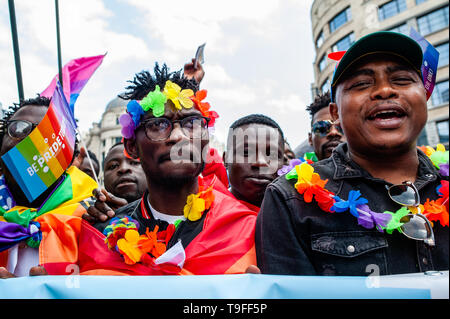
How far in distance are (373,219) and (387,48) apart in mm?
831

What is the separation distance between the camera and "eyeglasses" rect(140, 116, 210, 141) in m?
2.35

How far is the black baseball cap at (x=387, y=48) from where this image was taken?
67.3 inches

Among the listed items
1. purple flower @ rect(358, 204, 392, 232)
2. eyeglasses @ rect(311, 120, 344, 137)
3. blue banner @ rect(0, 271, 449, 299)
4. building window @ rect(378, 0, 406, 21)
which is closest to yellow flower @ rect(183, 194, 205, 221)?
blue banner @ rect(0, 271, 449, 299)

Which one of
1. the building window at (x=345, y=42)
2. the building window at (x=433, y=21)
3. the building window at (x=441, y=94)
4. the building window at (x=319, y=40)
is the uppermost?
the building window at (x=319, y=40)

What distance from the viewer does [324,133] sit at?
3.89 metres

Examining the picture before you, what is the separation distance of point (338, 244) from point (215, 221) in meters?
0.76

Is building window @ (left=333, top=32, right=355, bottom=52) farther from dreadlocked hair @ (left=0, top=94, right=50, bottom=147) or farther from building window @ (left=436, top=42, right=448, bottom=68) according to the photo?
dreadlocked hair @ (left=0, top=94, right=50, bottom=147)

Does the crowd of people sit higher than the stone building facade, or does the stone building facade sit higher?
the stone building facade

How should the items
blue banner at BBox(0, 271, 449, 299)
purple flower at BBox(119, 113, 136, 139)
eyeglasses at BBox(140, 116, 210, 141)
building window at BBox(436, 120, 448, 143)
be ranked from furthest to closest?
building window at BBox(436, 120, 448, 143)
purple flower at BBox(119, 113, 136, 139)
eyeglasses at BBox(140, 116, 210, 141)
blue banner at BBox(0, 271, 449, 299)

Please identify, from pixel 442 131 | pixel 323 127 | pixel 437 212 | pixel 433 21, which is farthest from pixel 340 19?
pixel 437 212

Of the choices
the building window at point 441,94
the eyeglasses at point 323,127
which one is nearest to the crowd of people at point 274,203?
the eyeglasses at point 323,127

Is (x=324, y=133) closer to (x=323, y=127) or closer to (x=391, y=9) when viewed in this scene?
(x=323, y=127)

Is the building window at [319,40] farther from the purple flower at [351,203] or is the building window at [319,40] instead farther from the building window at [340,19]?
the purple flower at [351,203]
